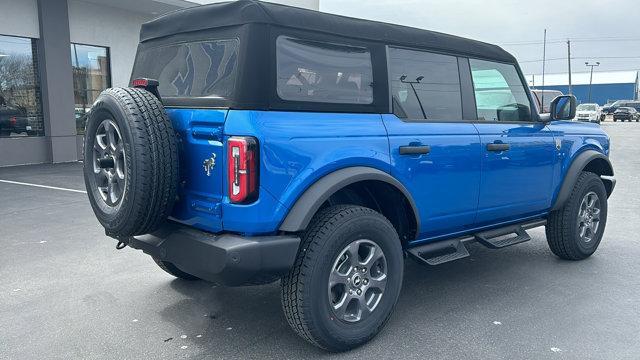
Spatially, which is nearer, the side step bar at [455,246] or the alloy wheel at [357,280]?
the alloy wheel at [357,280]

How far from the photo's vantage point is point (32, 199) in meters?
8.12

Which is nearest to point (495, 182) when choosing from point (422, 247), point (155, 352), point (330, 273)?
point (422, 247)

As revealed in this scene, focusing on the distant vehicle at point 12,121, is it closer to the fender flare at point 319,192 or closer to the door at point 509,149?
the door at point 509,149

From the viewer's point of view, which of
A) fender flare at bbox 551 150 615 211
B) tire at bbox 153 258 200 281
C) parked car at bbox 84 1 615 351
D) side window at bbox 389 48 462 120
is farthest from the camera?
fender flare at bbox 551 150 615 211

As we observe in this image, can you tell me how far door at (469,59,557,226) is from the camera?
420cm

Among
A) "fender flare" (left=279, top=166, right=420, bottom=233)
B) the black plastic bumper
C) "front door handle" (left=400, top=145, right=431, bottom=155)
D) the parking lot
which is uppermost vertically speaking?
"front door handle" (left=400, top=145, right=431, bottom=155)

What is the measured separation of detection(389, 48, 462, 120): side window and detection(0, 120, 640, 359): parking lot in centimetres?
142

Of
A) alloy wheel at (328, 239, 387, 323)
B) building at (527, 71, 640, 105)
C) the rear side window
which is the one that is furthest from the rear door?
building at (527, 71, 640, 105)

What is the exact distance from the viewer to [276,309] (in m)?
3.92

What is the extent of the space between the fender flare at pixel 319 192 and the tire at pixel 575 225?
249 cm

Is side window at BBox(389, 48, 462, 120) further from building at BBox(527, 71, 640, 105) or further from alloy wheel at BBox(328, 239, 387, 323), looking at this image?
building at BBox(527, 71, 640, 105)

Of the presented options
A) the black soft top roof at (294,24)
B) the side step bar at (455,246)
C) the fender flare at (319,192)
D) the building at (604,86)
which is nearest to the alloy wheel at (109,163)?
the black soft top roof at (294,24)

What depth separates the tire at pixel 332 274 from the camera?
3033 millimetres

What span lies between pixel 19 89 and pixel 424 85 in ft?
37.4
